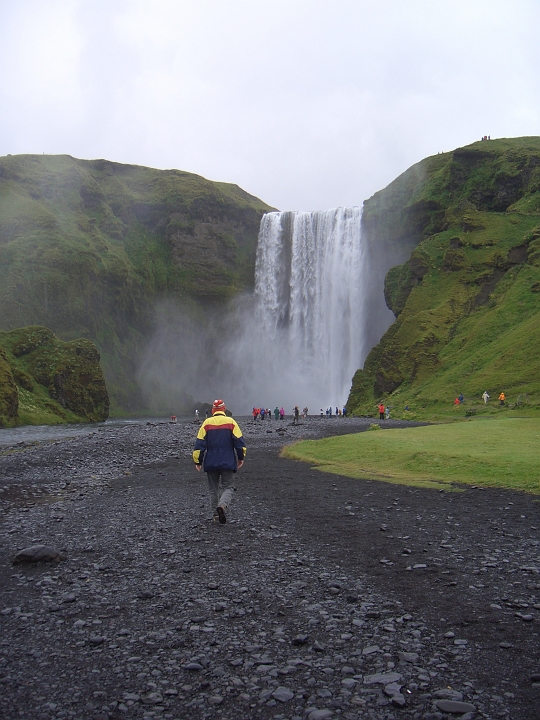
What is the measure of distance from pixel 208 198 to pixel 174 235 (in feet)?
36.4

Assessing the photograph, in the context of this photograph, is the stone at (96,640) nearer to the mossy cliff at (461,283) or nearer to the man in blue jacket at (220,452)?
the man in blue jacket at (220,452)

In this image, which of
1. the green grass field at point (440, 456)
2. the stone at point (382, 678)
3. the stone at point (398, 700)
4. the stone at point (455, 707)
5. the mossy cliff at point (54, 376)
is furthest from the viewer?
the mossy cliff at point (54, 376)

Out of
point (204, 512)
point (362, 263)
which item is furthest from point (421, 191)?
point (204, 512)

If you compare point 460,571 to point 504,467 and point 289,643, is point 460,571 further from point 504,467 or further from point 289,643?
point 504,467

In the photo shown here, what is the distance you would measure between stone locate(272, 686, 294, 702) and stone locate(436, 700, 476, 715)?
1.27 m

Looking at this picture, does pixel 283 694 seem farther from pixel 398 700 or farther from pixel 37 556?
pixel 37 556

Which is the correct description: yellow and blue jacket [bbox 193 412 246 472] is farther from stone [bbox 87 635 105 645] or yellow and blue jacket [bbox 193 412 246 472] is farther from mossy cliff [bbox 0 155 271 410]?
mossy cliff [bbox 0 155 271 410]

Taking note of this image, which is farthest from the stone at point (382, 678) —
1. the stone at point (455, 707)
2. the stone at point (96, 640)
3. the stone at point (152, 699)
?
the stone at point (96, 640)

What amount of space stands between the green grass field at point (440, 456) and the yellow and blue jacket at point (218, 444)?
6.97 m

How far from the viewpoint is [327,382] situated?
89.6 meters

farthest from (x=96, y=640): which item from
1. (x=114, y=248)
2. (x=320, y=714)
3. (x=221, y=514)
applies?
(x=114, y=248)

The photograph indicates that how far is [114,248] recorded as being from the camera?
110 m

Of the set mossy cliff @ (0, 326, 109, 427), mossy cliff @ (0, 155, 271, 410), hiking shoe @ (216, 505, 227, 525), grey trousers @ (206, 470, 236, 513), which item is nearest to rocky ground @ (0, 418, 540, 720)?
hiking shoe @ (216, 505, 227, 525)

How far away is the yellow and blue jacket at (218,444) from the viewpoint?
1209 cm
